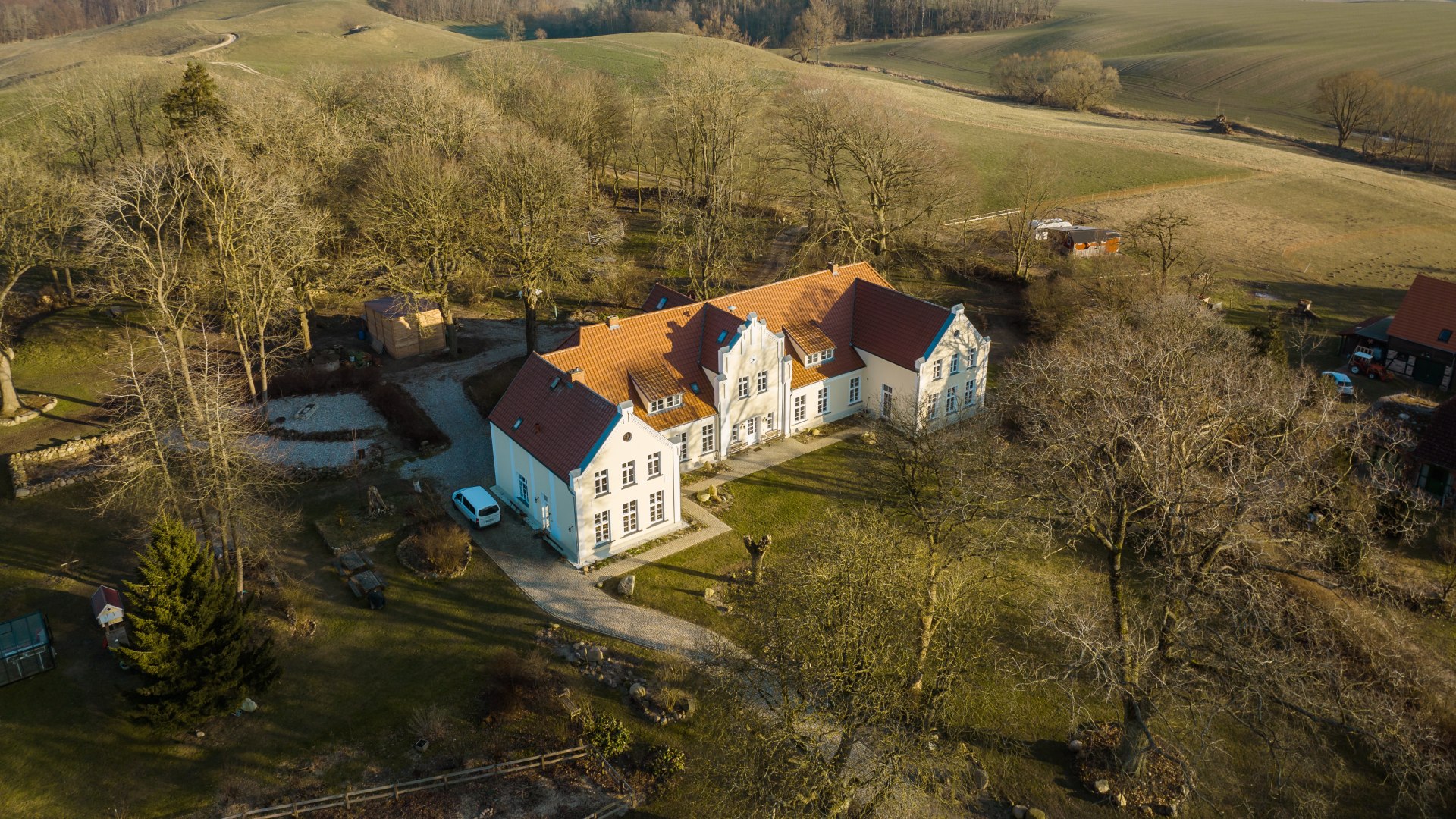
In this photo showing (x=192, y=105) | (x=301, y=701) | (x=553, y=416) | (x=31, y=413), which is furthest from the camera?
(x=192, y=105)

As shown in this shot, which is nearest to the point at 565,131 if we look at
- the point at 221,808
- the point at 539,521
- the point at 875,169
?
the point at 875,169

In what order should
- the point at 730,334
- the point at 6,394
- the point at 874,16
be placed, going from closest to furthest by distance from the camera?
the point at 730,334
the point at 6,394
the point at 874,16

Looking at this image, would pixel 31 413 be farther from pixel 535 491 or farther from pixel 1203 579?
pixel 1203 579

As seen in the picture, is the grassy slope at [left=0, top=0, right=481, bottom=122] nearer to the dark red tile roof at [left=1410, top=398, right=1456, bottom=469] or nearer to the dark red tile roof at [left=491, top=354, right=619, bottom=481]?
the dark red tile roof at [left=491, top=354, right=619, bottom=481]

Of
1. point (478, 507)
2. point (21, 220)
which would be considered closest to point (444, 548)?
point (478, 507)

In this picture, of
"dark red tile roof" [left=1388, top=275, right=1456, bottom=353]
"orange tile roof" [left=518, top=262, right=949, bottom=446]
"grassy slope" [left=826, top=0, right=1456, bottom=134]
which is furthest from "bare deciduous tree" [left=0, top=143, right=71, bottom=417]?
"grassy slope" [left=826, top=0, right=1456, bottom=134]

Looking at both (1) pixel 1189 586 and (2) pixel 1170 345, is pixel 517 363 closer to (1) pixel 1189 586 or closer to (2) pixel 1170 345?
(2) pixel 1170 345
